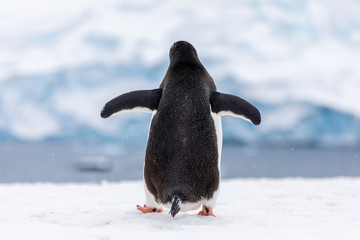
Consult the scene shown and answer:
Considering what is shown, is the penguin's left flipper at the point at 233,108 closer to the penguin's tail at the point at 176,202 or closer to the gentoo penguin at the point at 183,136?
the gentoo penguin at the point at 183,136

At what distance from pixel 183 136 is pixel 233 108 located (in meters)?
0.36

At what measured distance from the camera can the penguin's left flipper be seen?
262 centimetres

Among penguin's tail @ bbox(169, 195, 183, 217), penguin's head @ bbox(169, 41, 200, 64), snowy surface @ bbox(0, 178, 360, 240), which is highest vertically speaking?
penguin's head @ bbox(169, 41, 200, 64)

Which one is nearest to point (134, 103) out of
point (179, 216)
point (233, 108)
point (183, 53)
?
point (183, 53)

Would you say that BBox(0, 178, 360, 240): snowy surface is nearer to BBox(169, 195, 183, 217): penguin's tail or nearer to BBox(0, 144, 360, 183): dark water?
BBox(169, 195, 183, 217): penguin's tail

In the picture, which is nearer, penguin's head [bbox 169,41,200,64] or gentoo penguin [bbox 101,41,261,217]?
gentoo penguin [bbox 101,41,261,217]

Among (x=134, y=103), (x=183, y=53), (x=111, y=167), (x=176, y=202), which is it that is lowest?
(x=111, y=167)

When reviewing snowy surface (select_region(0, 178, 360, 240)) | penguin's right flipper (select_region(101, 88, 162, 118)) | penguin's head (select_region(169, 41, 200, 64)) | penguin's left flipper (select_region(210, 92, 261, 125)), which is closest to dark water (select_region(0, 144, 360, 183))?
snowy surface (select_region(0, 178, 360, 240))

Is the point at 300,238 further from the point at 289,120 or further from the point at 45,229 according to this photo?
the point at 289,120

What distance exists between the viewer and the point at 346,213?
2.92 m

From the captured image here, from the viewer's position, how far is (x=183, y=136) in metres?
2.52

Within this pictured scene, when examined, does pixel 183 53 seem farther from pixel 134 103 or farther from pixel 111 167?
pixel 111 167

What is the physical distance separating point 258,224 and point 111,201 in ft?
4.79

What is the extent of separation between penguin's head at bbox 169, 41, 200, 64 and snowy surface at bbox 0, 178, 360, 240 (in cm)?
98
